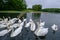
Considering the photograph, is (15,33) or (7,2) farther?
(7,2)

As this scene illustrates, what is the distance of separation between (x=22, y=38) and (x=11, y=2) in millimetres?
44740

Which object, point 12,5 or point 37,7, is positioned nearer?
point 12,5

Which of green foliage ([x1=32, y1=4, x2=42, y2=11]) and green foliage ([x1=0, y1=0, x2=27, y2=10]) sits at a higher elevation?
green foliage ([x1=0, y1=0, x2=27, y2=10])

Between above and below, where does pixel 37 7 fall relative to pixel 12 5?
below

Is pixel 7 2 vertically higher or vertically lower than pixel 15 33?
lower

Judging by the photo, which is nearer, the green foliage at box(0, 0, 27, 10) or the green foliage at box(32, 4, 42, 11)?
the green foliage at box(0, 0, 27, 10)

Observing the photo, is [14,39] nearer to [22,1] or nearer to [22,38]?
[22,38]

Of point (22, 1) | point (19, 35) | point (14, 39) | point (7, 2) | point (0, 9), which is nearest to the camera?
point (14, 39)

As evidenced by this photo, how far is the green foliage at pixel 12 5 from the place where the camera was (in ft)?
182

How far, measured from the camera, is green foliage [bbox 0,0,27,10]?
182 feet

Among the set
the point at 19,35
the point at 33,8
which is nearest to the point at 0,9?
the point at 33,8

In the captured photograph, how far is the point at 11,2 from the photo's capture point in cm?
5859

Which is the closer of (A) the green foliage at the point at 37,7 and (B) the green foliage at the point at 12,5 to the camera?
(B) the green foliage at the point at 12,5

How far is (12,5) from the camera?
57.3 meters
